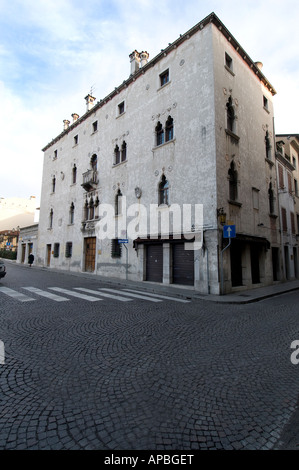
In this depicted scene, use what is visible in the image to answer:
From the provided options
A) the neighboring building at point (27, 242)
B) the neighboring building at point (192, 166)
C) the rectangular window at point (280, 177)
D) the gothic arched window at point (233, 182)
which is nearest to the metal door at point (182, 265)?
the neighboring building at point (192, 166)

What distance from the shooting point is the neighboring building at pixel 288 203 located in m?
19.2

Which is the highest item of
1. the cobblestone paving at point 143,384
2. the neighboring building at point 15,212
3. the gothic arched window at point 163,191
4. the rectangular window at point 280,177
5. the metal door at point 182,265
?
the neighboring building at point 15,212

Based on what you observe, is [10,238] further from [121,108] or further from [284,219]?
[284,219]

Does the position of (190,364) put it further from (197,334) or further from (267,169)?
(267,169)

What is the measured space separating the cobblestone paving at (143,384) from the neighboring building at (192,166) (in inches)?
274

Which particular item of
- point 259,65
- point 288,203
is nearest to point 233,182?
point 288,203

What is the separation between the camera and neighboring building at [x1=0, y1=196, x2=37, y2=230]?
166 feet

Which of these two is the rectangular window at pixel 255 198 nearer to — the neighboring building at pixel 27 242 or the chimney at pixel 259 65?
the chimney at pixel 259 65

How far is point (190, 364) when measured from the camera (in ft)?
12.5

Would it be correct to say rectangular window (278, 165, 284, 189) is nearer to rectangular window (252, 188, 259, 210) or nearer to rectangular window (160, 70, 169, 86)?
rectangular window (252, 188, 259, 210)

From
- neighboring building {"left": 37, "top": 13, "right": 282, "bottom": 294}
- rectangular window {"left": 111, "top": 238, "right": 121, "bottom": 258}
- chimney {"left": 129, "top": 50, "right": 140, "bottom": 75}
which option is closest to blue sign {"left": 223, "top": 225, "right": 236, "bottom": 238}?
neighboring building {"left": 37, "top": 13, "right": 282, "bottom": 294}

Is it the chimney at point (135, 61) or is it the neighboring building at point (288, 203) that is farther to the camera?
the chimney at point (135, 61)

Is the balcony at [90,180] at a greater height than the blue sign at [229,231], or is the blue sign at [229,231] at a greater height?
the balcony at [90,180]

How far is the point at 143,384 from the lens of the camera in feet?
10.4
